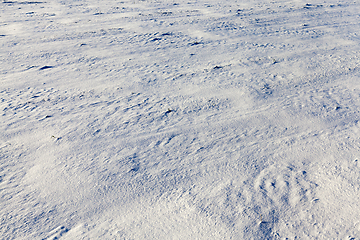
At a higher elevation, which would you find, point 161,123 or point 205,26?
point 205,26

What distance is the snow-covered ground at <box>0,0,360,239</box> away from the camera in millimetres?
2961

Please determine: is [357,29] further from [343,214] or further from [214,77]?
[343,214]

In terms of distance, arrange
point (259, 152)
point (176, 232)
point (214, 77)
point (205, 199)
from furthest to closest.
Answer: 1. point (214, 77)
2. point (259, 152)
3. point (205, 199)
4. point (176, 232)

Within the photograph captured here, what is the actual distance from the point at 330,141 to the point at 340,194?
89 centimetres

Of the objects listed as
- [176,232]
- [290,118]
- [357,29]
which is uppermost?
[357,29]

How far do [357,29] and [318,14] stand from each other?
4.74 ft

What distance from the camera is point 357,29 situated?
7.43 meters

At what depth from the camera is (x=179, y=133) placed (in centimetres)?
400

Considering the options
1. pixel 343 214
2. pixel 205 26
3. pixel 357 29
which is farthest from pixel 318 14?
pixel 343 214

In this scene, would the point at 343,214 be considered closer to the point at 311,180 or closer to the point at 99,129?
the point at 311,180

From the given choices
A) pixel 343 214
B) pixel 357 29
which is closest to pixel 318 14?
pixel 357 29

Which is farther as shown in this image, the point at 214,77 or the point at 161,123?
the point at 214,77

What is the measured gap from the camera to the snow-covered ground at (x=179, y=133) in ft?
9.71

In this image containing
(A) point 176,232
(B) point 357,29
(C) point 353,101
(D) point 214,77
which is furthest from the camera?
(B) point 357,29
